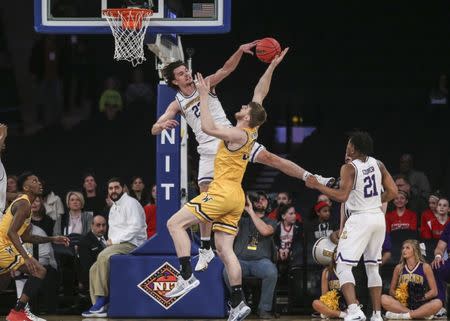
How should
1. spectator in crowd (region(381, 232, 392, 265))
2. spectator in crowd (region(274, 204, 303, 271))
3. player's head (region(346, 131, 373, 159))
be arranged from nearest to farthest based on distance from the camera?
player's head (region(346, 131, 373, 159))
spectator in crowd (region(381, 232, 392, 265))
spectator in crowd (region(274, 204, 303, 271))

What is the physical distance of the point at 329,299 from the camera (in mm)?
11969

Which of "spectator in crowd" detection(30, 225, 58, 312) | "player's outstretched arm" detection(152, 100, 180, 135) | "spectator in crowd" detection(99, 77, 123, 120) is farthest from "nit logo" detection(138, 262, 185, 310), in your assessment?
"spectator in crowd" detection(99, 77, 123, 120)

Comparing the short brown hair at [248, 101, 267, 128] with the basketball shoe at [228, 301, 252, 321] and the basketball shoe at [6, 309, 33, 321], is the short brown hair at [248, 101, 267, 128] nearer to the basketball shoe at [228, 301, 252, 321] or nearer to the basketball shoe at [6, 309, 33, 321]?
the basketball shoe at [228, 301, 252, 321]

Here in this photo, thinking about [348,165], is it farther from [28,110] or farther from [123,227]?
[28,110]

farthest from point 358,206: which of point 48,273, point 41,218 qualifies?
point 41,218

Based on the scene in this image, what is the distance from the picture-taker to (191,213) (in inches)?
382

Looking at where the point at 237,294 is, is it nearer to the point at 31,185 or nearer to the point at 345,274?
the point at 345,274

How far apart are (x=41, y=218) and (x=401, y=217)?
14.2 feet

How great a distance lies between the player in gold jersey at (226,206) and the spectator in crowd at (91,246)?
9.45 ft

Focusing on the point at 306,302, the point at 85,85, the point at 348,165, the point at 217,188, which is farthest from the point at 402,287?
the point at 85,85

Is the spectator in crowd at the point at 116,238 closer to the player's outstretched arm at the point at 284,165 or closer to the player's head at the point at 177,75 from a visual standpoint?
the player's head at the point at 177,75

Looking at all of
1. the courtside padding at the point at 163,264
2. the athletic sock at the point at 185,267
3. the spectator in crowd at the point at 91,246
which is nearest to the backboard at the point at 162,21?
the courtside padding at the point at 163,264

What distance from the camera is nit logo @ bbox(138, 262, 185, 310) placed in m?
11.8

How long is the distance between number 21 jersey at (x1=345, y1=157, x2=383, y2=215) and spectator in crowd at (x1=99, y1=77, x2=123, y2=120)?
9031 millimetres
